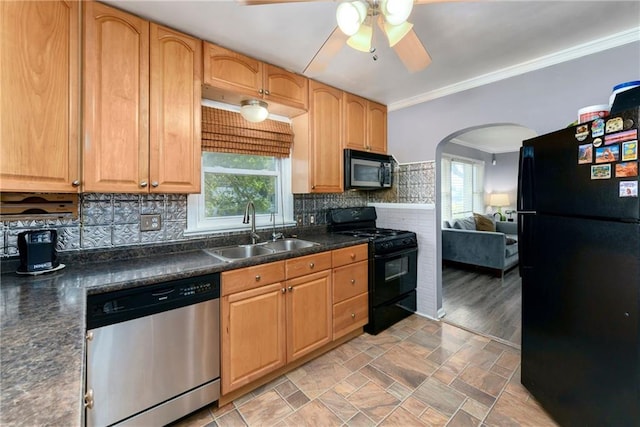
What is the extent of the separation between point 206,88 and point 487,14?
1886mm

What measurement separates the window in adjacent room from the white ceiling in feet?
9.70

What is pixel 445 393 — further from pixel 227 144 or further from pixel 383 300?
pixel 227 144

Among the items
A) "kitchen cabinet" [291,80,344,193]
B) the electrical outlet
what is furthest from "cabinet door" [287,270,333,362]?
the electrical outlet

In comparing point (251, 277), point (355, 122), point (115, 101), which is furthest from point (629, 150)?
point (115, 101)

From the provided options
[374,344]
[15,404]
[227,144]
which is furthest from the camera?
[374,344]

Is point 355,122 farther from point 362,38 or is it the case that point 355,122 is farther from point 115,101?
point 115,101

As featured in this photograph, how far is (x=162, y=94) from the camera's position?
1.76 metres

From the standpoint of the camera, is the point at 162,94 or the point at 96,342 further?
the point at 162,94

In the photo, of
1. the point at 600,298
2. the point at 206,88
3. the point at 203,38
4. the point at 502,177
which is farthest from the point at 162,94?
the point at 502,177

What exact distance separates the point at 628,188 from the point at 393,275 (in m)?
1.86

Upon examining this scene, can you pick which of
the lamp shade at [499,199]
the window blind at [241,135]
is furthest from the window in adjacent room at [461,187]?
the window blind at [241,135]

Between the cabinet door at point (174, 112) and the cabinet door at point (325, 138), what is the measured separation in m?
1.03

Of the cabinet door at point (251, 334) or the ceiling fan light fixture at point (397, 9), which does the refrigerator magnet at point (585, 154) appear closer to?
the ceiling fan light fixture at point (397, 9)

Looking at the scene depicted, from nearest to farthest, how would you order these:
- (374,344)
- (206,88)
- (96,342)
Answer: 1. (96,342)
2. (206,88)
3. (374,344)
